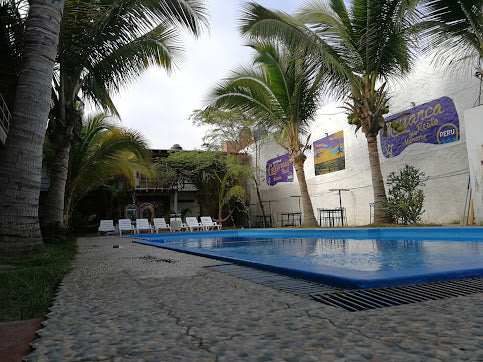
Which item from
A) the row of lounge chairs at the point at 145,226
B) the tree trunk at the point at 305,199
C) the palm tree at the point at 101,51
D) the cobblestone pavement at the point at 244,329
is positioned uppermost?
the palm tree at the point at 101,51

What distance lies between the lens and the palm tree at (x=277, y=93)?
10.8 m

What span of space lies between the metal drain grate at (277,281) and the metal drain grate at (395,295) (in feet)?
0.47

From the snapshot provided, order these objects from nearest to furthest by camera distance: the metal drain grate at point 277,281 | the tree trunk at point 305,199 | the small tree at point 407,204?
the metal drain grate at point 277,281 → the small tree at point 407,204 → the tree trunk at point 305,199

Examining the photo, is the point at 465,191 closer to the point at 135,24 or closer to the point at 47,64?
the point at 135,24

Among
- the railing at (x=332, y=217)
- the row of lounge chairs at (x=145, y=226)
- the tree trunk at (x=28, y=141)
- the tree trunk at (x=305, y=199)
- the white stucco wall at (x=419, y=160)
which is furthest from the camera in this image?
the row of lounge chairs at (x=145, y=226)

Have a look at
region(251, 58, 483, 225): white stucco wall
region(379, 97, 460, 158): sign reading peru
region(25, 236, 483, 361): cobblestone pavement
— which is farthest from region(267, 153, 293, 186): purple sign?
region(25, 236, 483, 361): cobblestone pavement

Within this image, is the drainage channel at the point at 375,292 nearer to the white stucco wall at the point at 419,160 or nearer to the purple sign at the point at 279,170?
the white stucco wall at the point at 419,160

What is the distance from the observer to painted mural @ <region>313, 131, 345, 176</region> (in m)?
13.7

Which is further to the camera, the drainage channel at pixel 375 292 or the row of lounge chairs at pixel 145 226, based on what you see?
the row of lounge chairs at pixel 145 226

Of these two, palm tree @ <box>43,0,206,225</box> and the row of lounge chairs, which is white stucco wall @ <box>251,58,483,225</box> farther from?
the row of lounge chairs

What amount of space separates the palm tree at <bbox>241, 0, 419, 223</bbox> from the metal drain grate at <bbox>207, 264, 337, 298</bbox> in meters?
6.62

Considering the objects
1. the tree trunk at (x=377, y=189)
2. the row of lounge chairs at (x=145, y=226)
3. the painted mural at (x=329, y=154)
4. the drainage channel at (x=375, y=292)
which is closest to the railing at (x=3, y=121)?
the drainage channel at (x=375, y=292)

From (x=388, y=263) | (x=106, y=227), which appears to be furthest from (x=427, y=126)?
(x=106, y=227)

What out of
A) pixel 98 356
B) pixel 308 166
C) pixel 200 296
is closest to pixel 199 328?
pixel 98 356
